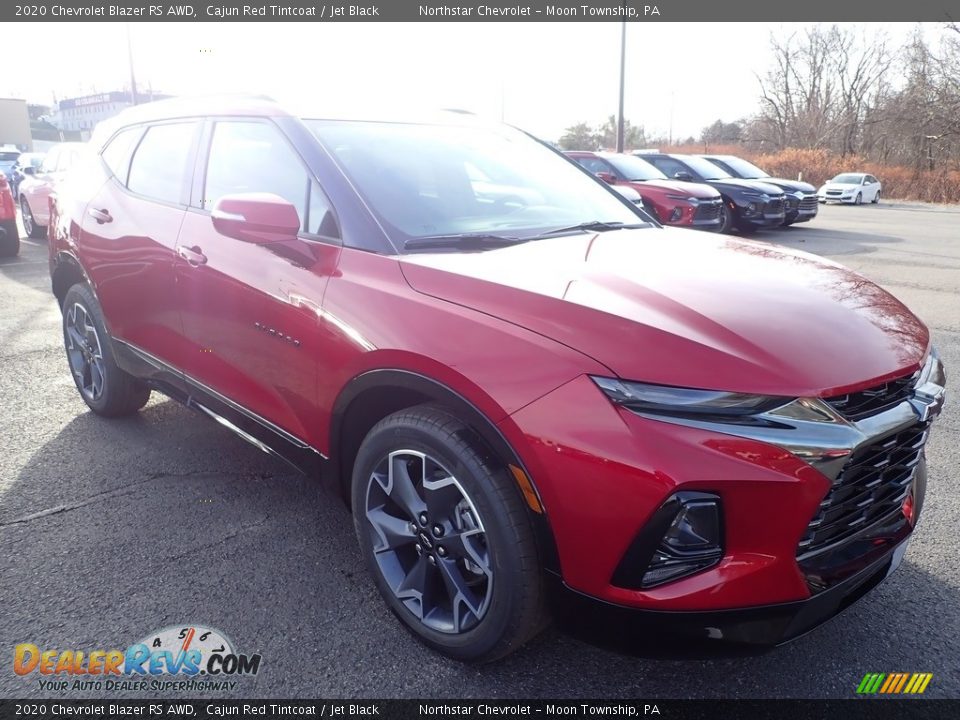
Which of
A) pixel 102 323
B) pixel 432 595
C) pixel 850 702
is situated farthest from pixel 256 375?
pixel 850 702

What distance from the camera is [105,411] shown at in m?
4.38

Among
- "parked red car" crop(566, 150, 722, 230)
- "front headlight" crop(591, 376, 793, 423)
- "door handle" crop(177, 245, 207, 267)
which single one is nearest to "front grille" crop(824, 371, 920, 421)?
"front headlight" crop(591, 376, 793, 423)

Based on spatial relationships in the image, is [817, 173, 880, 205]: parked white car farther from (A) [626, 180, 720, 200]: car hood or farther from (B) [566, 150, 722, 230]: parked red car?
(A) [626, 180, 720, 200]: car hood

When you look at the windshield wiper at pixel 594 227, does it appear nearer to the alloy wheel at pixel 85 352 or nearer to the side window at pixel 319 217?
the side window at pixel 319 217

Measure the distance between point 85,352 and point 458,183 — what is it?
2780mm

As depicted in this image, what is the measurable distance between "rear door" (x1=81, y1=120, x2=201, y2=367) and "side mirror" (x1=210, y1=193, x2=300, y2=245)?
0.84 metres

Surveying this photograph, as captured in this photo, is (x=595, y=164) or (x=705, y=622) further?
(x=595, y=164)

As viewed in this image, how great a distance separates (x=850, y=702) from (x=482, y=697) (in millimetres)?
1097

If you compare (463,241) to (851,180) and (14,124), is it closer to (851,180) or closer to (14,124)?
(851,180)

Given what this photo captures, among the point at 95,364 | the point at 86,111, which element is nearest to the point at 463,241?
the point at 95,364

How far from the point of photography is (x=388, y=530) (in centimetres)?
244

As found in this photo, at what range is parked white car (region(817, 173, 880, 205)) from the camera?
28.5m

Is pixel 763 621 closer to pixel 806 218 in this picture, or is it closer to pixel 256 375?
pixel 256 375

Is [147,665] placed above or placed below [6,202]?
below
